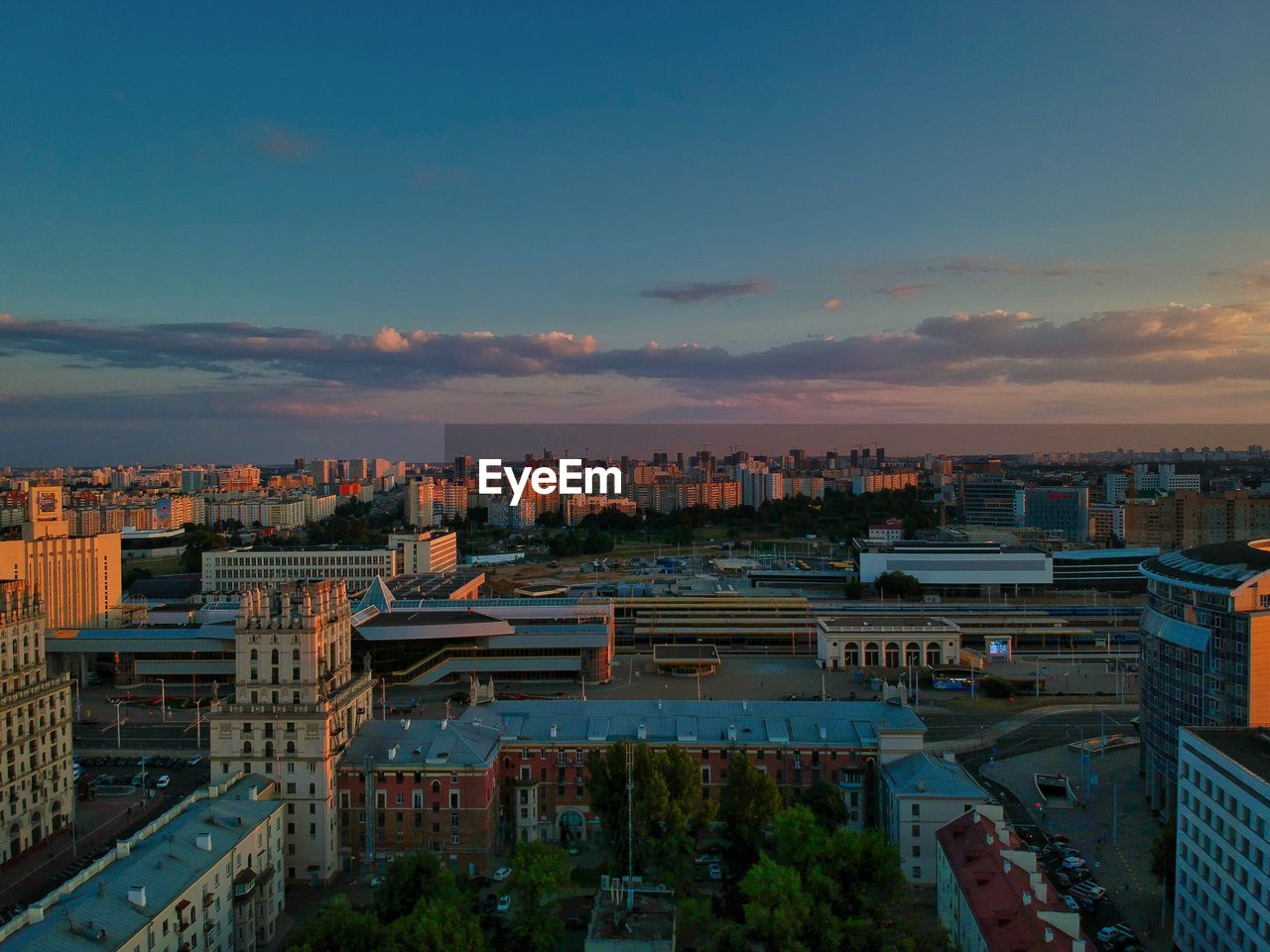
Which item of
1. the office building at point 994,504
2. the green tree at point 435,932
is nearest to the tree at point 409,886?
the green tree at point 435,932

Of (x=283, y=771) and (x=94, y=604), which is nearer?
(x=283, y=771)

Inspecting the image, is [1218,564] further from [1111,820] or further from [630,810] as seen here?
[630,810]

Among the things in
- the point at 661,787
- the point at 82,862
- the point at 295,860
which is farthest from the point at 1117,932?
the point at 82,862

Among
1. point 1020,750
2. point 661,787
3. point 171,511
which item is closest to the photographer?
point 661,787

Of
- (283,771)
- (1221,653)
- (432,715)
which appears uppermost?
(1221,653)

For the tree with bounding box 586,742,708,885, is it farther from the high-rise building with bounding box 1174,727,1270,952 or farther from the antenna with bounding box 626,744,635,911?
the high-rise building with bounding box 1174,727,1270,952

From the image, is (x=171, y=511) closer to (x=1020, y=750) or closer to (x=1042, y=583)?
(x=1042, y=583)

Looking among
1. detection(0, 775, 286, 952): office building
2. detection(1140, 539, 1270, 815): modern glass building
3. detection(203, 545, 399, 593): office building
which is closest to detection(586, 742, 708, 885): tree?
detection(0, 775, 286, 952): office building
